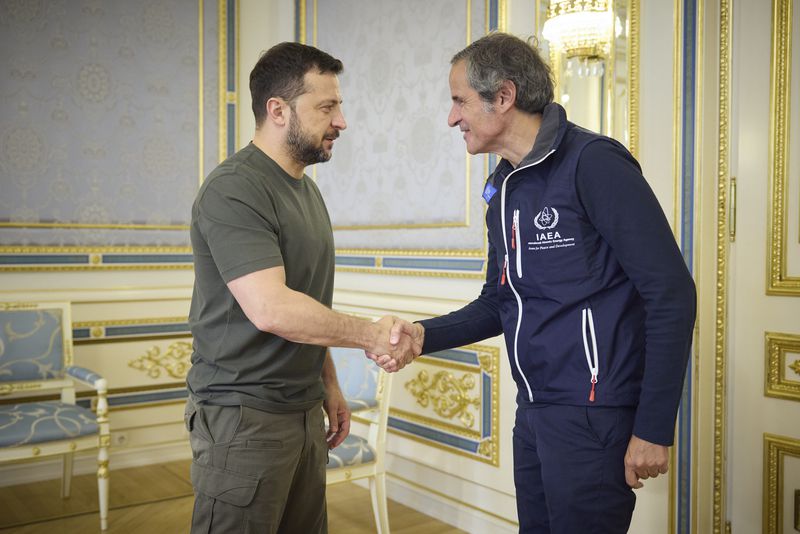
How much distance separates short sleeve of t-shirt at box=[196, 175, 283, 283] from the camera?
5.41ft

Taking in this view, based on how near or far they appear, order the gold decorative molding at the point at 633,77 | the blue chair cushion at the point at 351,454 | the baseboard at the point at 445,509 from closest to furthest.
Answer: the gold decorative molding at the point at 633,77 < the blue chair cushion at the point at 351,454 < the baseboard at the point at 445,509

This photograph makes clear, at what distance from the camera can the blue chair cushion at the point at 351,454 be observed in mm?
3105

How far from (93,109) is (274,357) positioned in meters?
3.05

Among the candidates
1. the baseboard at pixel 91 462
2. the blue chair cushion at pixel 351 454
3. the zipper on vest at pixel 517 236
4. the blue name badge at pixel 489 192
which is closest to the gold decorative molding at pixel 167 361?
the baseboard at pixel 91 462

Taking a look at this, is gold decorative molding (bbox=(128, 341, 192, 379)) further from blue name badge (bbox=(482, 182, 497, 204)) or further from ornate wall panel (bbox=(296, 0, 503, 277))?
blue name badge (bbox=(482, 182, 497, 204))

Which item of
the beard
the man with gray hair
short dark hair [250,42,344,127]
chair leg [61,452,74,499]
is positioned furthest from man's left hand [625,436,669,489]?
chair leg [61,452,74,499]

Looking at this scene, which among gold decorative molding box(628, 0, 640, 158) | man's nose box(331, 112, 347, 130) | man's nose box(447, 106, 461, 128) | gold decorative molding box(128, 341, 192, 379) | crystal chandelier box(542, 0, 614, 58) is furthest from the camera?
gold decorative molding box(128, 341, 192, 379)

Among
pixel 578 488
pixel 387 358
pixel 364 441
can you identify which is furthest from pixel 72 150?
pixel 578 488

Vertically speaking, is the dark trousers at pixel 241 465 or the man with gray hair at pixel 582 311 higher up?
the man with gray hair at pixel 582 311

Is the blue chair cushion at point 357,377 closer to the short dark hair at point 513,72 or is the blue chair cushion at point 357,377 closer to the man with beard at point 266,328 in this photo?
the man with beard at point 266,328

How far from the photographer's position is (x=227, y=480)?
5.64ft

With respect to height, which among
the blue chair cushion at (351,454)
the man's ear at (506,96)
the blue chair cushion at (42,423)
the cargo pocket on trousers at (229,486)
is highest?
the man's ear at (506,96)

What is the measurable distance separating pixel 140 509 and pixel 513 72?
2.96 metres

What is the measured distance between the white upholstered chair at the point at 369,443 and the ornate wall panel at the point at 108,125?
1.68 m
